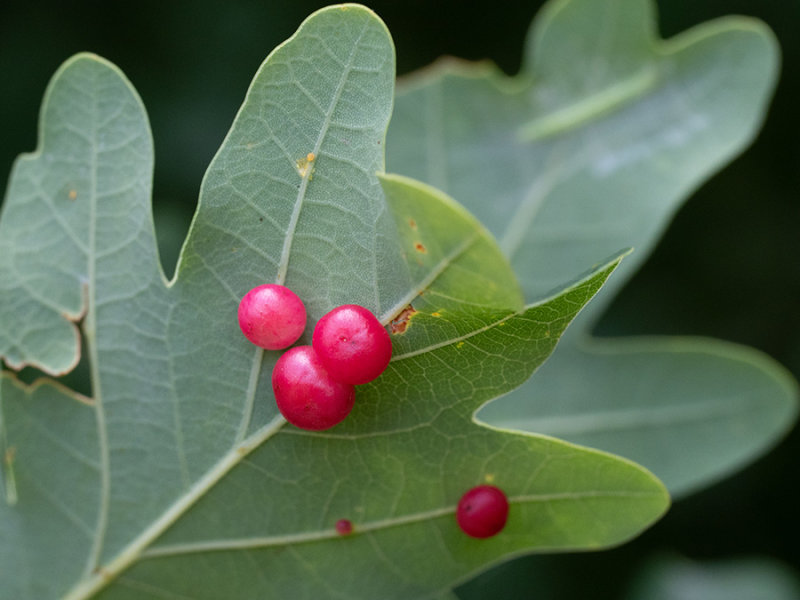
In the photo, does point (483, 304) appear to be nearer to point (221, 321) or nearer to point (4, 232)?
point (221, 321)

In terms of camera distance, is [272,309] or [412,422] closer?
[272,309]

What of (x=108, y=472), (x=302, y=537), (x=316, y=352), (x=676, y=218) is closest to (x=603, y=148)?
(x=676, y=218)

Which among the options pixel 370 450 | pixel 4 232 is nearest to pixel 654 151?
pixel 370 450

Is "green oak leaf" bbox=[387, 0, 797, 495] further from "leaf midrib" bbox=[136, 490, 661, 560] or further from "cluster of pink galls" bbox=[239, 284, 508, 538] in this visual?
"cluster of pink galls" bbox=[239, 284, 508, 538]

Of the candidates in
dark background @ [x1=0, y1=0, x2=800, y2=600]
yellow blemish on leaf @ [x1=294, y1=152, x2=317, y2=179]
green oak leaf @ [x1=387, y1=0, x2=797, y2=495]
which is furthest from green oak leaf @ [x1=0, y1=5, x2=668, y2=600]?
dark background @ [x1=0, y1=0, x2=800, y2=600]

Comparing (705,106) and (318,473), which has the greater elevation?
(705,106)

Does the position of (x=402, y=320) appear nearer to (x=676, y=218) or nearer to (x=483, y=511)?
(x=483, y=511)

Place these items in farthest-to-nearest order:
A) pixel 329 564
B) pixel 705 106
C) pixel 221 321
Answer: pixel 705 106 → pixel 329 564 → pixel 221 321

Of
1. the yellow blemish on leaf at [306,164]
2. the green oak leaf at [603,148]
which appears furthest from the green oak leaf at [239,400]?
the green oak leaf at [603,148]
